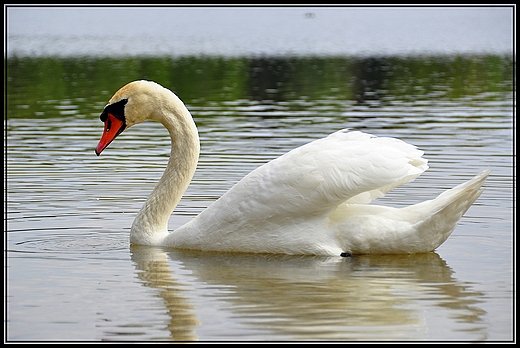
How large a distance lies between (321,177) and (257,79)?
2278 centimetres

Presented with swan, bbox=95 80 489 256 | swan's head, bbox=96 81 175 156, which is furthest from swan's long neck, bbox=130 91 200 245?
swan, bbox=95 80 489 256

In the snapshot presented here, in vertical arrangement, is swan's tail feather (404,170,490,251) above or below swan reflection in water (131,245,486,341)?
above

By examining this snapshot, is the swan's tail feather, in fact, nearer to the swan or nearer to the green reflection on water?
the swan

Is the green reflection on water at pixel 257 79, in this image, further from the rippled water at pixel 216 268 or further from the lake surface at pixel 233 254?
the rippled water at pixel 216 268

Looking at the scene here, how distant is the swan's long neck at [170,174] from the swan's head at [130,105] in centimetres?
6

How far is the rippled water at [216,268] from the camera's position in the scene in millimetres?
6539

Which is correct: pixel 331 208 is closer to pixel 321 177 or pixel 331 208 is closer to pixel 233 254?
pixel 321 177

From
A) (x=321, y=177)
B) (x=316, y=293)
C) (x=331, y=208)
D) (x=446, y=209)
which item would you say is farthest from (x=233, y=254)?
(x=446, y=209)

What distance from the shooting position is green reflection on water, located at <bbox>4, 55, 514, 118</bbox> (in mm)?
24000

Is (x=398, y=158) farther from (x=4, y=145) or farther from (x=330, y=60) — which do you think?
(x=330, y=60)

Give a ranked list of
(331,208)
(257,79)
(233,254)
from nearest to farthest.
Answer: (331,208), (233,254), (257,79)

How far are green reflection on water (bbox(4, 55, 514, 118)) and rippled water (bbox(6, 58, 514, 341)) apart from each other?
271 inches

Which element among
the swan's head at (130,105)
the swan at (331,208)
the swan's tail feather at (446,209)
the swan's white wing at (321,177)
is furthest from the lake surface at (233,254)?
the swan's head at (130,105)

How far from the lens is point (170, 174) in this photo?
31.0 feet
